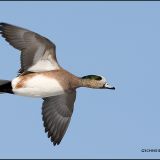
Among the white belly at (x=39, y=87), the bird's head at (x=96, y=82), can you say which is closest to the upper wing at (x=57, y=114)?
the bird's head at (x=96, y=82)

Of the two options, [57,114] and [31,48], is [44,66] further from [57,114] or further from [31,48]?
[57,114]

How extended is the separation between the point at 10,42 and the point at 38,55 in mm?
677

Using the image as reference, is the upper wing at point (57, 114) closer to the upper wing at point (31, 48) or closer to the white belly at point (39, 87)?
the white belly at point (39, 87)

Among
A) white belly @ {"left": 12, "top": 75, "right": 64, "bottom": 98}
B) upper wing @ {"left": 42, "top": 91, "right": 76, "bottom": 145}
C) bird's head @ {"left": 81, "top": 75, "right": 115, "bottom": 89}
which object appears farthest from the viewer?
upper wing @ {"left": 42, "top": 91, "right": 76, "bottom": 145}

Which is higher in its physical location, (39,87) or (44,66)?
(44,66)

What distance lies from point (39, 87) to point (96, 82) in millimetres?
1402

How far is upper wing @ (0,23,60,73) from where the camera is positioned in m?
15.1

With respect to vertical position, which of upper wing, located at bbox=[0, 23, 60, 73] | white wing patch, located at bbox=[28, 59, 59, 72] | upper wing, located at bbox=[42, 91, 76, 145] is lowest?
upper wing, located at bbox=[42, 91, 76, 145]

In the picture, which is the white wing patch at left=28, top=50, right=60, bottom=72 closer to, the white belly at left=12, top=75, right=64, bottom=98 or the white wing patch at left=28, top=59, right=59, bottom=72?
the white wing patch at left=28, top=59, right=59, bottom=72

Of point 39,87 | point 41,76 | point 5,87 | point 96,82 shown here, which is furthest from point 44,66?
point 96,82

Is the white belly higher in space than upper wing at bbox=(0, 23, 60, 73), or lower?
lower

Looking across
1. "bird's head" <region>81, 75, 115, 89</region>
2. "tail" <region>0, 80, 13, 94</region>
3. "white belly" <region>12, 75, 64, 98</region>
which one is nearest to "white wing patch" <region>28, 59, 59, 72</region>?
"white belly" <region>12, 75, 64, 98</region>

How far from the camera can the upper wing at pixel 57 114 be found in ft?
52.5

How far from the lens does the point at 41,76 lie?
50.1ft
